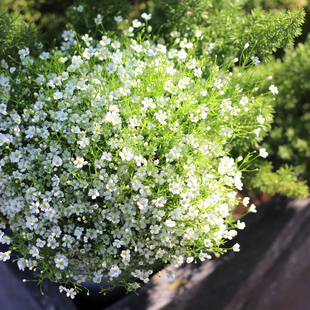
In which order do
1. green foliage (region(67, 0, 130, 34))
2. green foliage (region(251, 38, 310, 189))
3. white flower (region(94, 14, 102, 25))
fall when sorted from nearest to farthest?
white flower (region(94, 14, 102, 25)), green foliage (region(67, 0, 130, 34)), green foliage (region(251, 38, 310, 189))

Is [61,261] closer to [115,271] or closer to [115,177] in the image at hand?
[115,271]

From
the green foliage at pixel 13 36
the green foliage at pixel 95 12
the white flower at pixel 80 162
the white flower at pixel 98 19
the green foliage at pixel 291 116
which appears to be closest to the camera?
the white flower at pixel 80 162

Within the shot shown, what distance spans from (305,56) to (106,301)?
4.65 feet

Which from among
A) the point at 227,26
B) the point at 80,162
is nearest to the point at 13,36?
the point at 80,162

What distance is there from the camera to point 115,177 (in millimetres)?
1148

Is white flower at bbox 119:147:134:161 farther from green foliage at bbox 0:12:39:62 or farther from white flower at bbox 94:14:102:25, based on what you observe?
green foliage at bbox 0:12:39:62

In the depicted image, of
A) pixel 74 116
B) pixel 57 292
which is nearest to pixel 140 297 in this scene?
pixel 57 292

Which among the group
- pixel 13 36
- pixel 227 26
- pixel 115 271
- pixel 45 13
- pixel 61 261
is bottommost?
pixel 115 271

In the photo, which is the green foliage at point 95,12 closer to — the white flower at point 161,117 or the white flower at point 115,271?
the white flower at point 161,117

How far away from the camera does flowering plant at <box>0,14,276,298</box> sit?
1178 millimetres

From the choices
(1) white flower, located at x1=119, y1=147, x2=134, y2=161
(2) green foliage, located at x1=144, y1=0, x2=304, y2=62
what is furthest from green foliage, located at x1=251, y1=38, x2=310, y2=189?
(1) white flower, located at x1=119, y1=147, x2=134, y2=161

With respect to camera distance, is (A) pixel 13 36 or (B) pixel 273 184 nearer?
(A) pixel 13 36

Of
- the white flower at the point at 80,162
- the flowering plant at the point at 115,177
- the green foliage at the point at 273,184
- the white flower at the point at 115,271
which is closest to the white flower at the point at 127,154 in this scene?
the flowering plant at the point at 115,177

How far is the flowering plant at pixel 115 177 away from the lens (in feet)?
3.86
